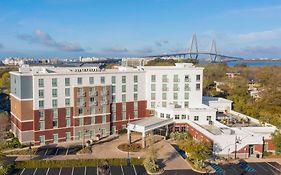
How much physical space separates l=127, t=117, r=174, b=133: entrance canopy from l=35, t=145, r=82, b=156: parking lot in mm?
5661

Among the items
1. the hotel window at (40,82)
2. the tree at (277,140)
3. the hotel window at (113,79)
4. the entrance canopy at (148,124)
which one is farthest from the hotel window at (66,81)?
the tree at (277,140)

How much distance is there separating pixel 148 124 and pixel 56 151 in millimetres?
9423

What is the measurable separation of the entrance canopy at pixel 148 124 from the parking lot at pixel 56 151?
566cm

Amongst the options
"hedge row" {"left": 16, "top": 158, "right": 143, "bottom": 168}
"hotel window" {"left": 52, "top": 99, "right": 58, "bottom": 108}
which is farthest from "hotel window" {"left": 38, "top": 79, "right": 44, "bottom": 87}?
"hedge row" {"left": 16, "top": 158, "right": 143, "bottom": 168}

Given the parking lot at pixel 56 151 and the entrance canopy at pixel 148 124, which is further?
the entrance canopy at pixel 148 124

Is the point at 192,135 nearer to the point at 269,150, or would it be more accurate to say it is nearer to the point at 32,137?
the point at 269,150

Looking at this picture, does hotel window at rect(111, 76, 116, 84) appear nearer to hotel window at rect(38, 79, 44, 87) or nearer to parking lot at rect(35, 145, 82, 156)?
hotel window at rect(38, 79, 44, 87)

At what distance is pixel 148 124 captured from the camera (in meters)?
33.7

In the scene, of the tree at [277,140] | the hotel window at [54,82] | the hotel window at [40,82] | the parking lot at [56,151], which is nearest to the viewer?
the tree at [277,140]

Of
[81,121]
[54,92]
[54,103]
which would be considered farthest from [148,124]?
[54,92]

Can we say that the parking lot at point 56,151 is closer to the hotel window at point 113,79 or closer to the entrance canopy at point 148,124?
the entrance canopy at point 148,124

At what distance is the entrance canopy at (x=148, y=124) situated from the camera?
3256 centimetres

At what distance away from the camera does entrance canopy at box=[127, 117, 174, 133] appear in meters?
32.6

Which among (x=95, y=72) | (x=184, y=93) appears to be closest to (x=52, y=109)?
(x=95, y=72)
